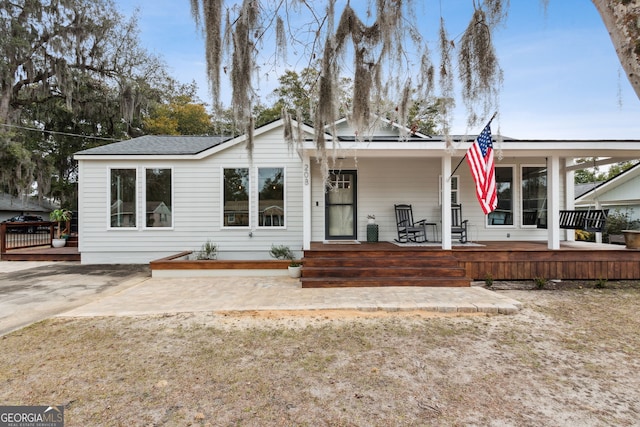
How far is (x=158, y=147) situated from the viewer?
28.6ft

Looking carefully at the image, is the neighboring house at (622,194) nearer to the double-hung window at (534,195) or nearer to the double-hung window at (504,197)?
the double-hung window at (534,195)

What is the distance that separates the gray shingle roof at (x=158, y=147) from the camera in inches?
317

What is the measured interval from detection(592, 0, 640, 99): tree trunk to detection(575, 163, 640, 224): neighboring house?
16095 millimetres

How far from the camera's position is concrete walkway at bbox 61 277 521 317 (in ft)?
14.3

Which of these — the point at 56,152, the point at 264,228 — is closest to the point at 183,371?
the point at 264,228

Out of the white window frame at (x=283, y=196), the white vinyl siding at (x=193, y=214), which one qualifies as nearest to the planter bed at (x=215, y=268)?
the white vinyl siding at (x=193, y=214)

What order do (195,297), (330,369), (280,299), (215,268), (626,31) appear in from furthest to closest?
(215,268)
(195,297)
(280,299)
(330,369)
(626,31)

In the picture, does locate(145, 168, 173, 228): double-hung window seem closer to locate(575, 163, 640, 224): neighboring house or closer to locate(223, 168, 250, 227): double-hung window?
locate(223, 168, 250, 227): double-hung window

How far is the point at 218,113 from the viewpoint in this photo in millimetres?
3713

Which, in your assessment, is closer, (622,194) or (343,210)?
(343,210)

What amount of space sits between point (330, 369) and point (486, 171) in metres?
4.21

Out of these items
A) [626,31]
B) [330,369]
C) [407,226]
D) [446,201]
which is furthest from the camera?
[407,226]

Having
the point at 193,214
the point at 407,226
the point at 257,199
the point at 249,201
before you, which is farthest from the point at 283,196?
the point at 407,226

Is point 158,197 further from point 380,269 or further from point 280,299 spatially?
point 380,269
